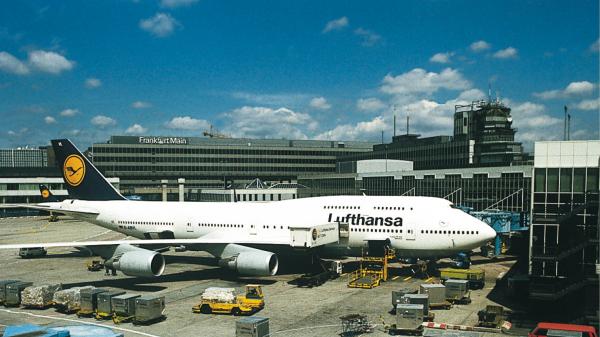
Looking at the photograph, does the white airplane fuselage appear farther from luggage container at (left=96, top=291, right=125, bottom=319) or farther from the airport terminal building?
the airport terminal building

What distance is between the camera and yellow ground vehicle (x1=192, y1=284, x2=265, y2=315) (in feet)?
94.9

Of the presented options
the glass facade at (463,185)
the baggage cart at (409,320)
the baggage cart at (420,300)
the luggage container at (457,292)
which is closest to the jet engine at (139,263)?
the baggage cart at (420,300)

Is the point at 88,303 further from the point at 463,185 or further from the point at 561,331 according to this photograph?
the point at 463,185

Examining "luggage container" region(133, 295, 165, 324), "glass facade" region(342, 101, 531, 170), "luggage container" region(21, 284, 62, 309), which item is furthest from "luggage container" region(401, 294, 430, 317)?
"glass facade" region(342, 101, 531, 170)

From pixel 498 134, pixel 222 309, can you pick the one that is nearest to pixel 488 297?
pixel 222 309

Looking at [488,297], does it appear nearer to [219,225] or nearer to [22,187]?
[219,225]

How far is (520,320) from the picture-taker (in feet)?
90.3

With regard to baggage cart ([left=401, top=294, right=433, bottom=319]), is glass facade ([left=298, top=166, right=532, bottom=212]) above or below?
above

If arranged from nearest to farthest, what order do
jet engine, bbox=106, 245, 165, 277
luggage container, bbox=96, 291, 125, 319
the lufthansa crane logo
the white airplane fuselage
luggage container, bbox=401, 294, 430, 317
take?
luggage container, bbox=401, 294, 430, 317 < luggage container, bbox=96, 291, 125, 319 < jet engine, bbox=106, 245, 165, 277 < the white airplane fuselage < the lufthansa crane logo

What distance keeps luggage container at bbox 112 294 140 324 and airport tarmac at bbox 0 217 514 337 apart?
0.59m

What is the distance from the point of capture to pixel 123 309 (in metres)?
27.7

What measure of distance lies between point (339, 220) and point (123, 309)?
19.3 meters

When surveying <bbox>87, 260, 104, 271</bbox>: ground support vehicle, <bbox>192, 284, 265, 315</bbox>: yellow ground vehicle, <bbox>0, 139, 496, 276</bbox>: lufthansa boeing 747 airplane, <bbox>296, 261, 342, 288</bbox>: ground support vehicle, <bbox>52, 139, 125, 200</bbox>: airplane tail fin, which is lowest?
<bbox>87, 260, 104, 271</bbox>: ground support vehicle

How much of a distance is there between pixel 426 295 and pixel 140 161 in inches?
5564
